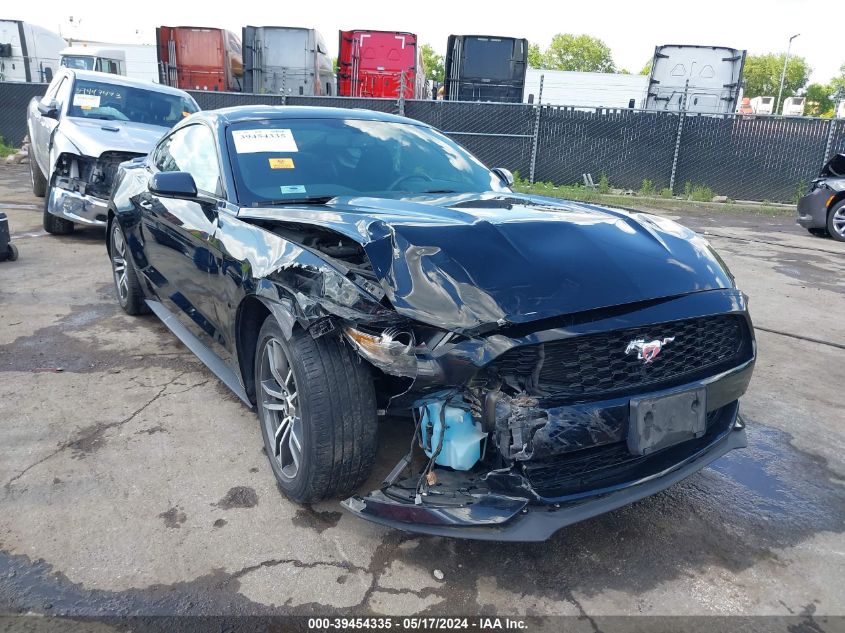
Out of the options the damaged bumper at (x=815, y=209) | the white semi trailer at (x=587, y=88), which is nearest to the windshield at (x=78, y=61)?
the white semi trailer at (x=587, y=88)

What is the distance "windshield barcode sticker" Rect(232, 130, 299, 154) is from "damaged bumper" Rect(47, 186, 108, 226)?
4.21 m

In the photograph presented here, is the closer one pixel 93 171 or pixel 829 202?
pixel 93 171

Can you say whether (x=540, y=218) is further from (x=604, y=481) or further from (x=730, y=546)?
(x=730, y=546)

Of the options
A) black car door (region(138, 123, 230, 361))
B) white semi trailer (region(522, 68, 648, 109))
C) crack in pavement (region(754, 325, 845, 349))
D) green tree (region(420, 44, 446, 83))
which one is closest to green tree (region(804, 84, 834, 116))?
green tree (region(420, 44, 446, 83))

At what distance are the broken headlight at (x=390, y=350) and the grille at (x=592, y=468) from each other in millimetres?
501

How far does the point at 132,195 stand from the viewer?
4.50 m

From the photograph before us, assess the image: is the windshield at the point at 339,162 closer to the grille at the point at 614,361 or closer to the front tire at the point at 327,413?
the front tire at the point at 327,413

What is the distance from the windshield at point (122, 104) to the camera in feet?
25.8

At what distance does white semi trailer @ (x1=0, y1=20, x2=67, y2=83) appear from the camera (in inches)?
875

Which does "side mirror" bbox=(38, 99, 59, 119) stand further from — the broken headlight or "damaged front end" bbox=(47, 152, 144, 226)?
the broken headlight

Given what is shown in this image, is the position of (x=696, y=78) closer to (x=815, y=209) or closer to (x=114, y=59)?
(x=815, y=209)

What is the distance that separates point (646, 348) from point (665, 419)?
248mm

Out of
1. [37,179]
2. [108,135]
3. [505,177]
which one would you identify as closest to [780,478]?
[505,177]

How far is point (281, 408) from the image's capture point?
2.70 meters
